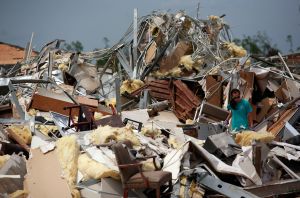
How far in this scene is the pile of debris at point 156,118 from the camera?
6332 mm

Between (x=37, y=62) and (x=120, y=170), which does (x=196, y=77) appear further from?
(x=120, y=170)

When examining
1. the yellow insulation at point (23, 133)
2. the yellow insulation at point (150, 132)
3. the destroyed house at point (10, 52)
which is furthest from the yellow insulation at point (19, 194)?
the destroyed house at point (10, 52)

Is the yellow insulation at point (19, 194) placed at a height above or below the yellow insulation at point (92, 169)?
below

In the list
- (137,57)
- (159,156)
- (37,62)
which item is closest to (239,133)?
(159,156)

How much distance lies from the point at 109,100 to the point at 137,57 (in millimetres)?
1844

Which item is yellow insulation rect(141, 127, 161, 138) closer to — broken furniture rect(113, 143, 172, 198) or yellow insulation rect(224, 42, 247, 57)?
broken furniture rect(113, 143, 172, 198)

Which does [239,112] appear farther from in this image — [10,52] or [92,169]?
[10,52]

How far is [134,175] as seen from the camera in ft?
18.4

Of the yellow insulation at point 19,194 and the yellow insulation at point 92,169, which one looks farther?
the yellow insulation at point 19,194

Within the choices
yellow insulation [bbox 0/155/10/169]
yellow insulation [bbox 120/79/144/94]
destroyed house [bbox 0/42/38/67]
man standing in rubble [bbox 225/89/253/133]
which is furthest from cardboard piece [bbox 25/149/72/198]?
destroyed house [bbox 0/42/38/67]

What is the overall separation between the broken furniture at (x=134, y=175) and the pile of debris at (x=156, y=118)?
95 millimetres

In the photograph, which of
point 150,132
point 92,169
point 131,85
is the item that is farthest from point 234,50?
point 92,169

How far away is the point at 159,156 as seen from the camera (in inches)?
274

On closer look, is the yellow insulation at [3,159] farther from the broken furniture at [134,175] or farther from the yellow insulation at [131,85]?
the yellow insulation at [131,85]
